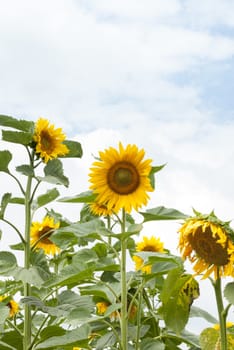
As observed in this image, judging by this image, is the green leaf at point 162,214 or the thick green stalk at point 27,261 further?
the thick green stalk at point 27,261

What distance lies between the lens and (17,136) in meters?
2.16

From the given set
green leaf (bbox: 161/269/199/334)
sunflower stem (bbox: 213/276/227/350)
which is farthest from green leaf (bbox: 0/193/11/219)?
sunflower stem (bbox: 213/276/227/350)

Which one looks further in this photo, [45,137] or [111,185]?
[45,137]

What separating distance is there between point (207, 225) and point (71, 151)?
3.76ft

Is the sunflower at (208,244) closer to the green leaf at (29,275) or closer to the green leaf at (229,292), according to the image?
the green leaf at (229,292)

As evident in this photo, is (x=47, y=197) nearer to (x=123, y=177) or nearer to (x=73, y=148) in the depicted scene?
(x=73, y=148)

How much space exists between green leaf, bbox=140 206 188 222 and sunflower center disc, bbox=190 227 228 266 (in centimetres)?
63

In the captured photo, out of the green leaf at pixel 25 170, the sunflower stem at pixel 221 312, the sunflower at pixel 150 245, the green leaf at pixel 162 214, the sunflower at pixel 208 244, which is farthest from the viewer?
the sunflower at pixel 150 245

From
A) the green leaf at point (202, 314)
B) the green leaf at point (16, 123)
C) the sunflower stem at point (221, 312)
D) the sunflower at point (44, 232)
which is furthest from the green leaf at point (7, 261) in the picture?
the sunflower stem at point (221, 312)

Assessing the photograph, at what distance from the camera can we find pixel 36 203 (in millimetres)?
2379

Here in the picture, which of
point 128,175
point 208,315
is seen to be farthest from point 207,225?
point 208,315

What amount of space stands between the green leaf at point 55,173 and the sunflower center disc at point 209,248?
943 mm

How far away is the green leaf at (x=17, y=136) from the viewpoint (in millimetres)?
2145

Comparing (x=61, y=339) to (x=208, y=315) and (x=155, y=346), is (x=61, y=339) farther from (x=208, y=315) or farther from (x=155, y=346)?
(x=208, y=315)
